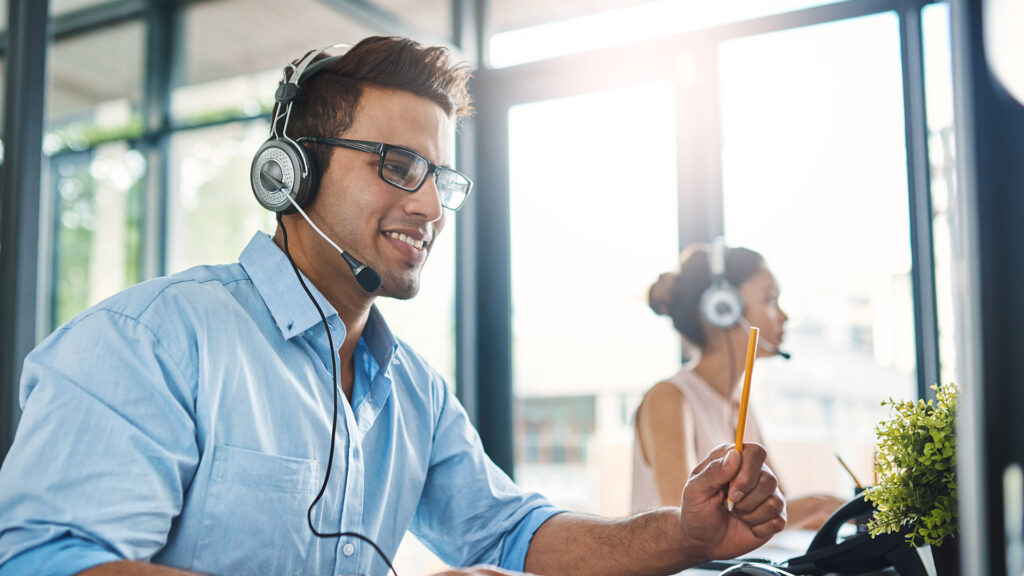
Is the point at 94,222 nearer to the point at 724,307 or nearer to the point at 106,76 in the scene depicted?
the point at 106,76

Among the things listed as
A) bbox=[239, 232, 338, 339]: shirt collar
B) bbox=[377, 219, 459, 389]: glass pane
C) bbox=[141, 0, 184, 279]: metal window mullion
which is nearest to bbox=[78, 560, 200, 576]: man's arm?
bbox=[239, 232, 338, 339]: shirt collar

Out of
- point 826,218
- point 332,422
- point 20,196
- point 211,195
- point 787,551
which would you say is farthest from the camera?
point 211,195

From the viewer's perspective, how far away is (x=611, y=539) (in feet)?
3.91

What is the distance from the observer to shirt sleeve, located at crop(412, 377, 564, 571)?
4.32ft

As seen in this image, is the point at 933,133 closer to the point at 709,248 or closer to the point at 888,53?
the point at 888,53

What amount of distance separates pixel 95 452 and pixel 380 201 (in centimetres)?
59

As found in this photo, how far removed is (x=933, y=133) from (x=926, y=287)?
466 mm

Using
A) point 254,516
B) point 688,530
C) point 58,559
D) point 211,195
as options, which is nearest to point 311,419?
point 254,516

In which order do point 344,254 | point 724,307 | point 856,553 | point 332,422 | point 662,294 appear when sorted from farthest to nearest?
1. point 662,294
2. point 724,307
3. point 344,254
4. point 332,422
5. point 856,553

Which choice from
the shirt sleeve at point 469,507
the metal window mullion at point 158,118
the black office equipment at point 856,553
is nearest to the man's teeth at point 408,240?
the shirt sleeve at point 469,507

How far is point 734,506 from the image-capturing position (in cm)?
106

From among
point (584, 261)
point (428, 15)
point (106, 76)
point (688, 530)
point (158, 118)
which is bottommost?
point (688, 530)

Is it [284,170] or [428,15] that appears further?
[428,15]

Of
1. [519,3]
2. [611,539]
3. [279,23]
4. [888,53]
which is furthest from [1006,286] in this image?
Answer: [279,23]
